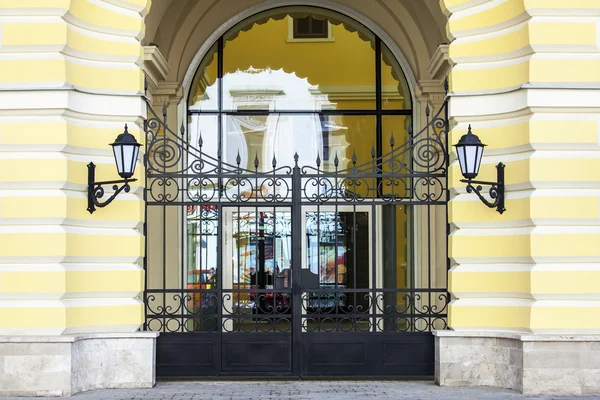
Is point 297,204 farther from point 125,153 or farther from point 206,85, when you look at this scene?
point 206,85

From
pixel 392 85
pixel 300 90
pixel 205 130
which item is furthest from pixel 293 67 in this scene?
pixel 205 130

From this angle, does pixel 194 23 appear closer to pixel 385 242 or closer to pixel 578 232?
pixel 385 242

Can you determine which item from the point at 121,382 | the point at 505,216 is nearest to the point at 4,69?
the point at 121,382

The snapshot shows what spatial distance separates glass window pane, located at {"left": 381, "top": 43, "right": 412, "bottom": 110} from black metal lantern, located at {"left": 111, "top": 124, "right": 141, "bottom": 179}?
19.0 ft

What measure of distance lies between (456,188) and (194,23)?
5977 millimetres

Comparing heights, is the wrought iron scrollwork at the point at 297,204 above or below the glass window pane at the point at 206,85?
below

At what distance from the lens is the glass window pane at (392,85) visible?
14.0 meters

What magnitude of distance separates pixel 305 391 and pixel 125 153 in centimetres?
335

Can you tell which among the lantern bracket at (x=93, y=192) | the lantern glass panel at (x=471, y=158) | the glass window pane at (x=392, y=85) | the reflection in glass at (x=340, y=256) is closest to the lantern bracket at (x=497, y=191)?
the lantern glass panel at (x=471, y=158)

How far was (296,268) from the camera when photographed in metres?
10.1

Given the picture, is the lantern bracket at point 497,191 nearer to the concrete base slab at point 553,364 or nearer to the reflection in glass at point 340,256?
the concrete base slab at point 553,364

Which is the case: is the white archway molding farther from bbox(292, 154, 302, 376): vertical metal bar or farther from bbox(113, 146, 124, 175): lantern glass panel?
bbox(113, 146, 124, 175): lantern glass panel

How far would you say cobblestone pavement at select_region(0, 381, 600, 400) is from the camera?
9.09 m

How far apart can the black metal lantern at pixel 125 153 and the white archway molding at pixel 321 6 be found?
15.6 ft
